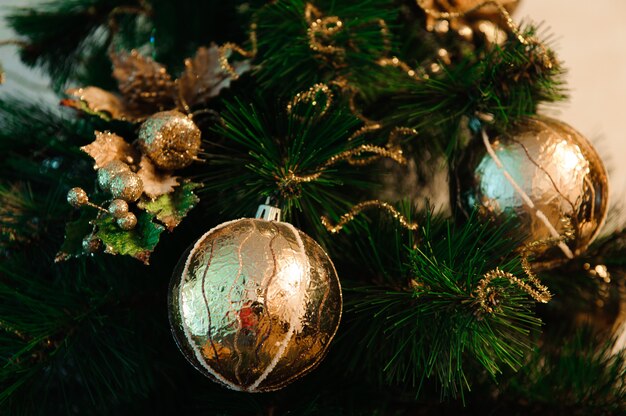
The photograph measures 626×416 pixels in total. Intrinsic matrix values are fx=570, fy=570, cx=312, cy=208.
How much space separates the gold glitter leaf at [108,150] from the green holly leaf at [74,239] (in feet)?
0.14

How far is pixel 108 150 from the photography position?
406 mm

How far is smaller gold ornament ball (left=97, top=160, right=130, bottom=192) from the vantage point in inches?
14.9

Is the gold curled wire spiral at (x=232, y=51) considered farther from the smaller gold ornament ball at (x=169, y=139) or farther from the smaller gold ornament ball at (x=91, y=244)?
the smaller gold ornament ball at (x=91, y=244)

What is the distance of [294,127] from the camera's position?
412mm

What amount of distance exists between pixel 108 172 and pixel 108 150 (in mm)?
32

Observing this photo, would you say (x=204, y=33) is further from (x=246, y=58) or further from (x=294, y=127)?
(x=294, y=127)

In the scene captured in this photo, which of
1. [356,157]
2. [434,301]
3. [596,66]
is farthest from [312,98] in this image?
[596,66]

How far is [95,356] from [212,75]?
0.24 m

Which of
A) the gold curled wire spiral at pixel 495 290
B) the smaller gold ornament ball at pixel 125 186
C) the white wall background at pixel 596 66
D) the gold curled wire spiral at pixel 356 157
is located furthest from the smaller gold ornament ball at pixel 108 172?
the white wall background at pixel 596 66

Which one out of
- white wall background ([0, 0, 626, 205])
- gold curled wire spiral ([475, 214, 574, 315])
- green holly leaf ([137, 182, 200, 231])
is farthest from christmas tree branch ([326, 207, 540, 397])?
white wall background ([0, 0, 626, 205])

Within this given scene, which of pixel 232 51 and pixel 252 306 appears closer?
pixel 252 306

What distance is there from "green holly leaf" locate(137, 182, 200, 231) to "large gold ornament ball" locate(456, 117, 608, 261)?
0.20 meters

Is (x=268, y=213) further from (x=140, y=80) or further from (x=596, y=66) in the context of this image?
(x=596, y=66)

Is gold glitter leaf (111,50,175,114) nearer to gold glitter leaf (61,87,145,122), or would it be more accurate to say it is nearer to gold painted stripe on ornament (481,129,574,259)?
gold glitter leaf (61,87,145,122)
